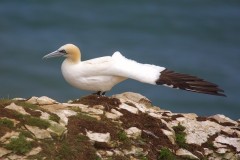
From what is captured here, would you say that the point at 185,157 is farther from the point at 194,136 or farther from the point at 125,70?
the point at 125,70

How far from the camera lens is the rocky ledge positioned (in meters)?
10.5

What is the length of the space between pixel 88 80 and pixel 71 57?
85 cm

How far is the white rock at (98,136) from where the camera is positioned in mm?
11359

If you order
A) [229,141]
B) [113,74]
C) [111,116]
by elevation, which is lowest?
[111,116]

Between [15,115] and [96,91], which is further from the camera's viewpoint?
[96,91]

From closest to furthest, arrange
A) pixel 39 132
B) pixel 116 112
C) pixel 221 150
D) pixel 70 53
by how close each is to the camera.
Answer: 1. pixel 39 132
2. pixel 116 112
3. pixel 221 150
4. pixel 70 53

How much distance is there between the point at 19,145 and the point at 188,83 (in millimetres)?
5429

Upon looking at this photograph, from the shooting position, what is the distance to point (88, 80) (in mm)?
14680

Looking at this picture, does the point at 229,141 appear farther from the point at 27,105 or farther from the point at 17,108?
the point at 17,108

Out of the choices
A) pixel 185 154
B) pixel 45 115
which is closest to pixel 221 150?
pixel 185 154

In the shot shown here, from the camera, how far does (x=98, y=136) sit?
11484mm

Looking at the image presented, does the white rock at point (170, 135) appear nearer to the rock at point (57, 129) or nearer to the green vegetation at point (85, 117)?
the green vegetation at point (85, 117)

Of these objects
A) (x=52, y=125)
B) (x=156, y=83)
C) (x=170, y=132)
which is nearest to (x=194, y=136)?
(x=170, y=132)

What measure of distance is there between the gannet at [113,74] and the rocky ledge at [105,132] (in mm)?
866
